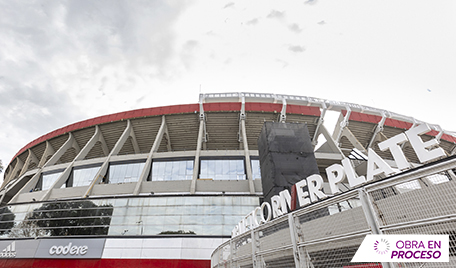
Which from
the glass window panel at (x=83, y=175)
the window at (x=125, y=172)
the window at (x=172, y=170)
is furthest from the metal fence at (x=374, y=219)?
the glass window panel at (x=83, y=175)

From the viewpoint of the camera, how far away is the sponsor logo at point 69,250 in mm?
18406

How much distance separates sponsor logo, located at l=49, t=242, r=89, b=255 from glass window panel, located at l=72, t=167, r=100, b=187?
9.21 meters

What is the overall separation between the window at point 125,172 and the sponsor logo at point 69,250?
864 centimetres

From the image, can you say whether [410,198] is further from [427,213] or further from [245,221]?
[245,221]

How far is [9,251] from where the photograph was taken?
19500 millimetres

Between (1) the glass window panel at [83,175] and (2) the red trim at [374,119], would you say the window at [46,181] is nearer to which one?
(1) the glass window panel at [83,175]

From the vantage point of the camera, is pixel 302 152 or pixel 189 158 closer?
pixel 302 152

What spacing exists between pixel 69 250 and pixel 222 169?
1522 cm

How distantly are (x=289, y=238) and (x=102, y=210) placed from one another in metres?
20.5

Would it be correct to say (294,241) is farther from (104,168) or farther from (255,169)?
(104,168)

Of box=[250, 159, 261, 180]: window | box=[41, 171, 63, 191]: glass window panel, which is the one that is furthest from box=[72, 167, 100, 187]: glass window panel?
box=[250, 159, 261, 180]: window

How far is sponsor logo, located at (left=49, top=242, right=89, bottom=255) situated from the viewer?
18.4 m

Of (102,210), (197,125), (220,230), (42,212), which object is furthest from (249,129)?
(42,212)

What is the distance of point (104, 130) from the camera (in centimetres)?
3131
